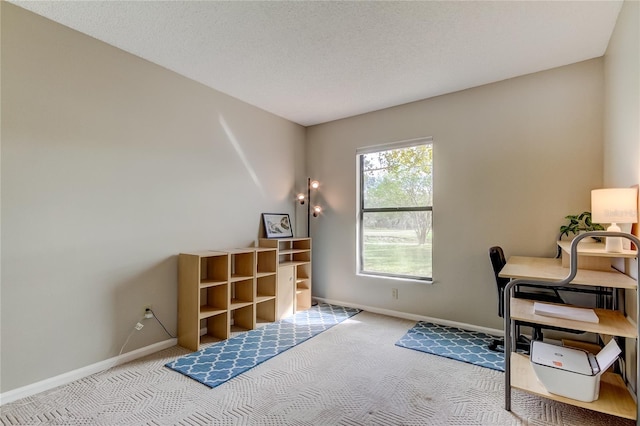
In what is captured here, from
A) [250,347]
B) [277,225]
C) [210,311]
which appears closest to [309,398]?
[250,347]

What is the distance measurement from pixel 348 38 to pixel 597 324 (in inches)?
99.9

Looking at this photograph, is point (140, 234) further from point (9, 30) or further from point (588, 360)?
point (588, 360)

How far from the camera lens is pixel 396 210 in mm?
4016

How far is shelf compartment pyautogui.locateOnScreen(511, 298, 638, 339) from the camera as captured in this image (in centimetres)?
172

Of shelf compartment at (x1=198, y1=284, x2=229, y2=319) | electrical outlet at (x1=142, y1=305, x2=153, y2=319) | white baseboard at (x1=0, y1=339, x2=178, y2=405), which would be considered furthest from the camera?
shelf compartment at (x1=198, y1=284, x2=229, y2=319)

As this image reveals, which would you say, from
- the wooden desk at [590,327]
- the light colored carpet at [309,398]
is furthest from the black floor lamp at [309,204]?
the wooden desk at [590,327]

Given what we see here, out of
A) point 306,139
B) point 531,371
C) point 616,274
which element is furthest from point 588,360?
point 306,139

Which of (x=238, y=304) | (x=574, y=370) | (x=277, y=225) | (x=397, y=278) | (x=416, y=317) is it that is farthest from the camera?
(x=277, y=225)

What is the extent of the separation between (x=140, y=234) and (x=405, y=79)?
2.96 meters

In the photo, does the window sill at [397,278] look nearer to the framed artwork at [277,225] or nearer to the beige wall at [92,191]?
the framed artwork at [277,225]

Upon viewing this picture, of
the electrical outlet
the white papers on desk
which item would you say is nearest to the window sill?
the white papers on desk

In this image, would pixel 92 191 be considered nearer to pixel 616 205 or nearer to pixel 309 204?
pixel 309 204

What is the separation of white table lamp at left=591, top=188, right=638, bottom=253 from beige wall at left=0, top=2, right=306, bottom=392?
328cm

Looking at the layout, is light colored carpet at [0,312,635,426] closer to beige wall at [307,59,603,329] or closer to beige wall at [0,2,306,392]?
beige wall at [0,2,306,392]
